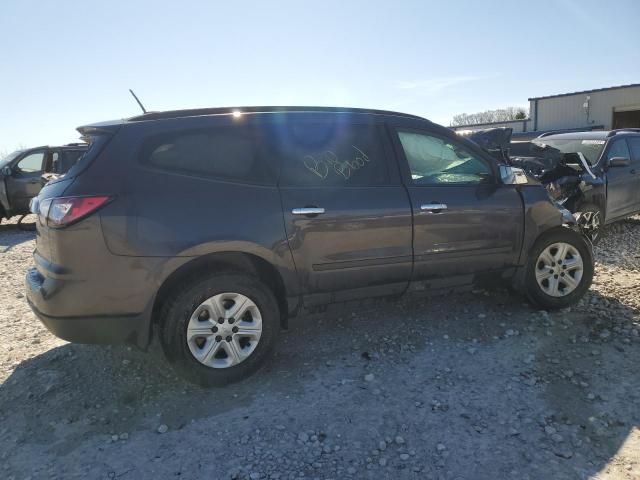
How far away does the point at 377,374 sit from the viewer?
350 centimetres

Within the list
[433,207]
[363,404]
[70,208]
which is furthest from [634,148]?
[70,208]

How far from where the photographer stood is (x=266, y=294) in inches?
134

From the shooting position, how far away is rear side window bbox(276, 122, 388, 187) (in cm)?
351

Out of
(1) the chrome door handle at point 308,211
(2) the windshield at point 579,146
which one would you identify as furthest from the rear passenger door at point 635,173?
(1) the chrome door handle at point 308,211

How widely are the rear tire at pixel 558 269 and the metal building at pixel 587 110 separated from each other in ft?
80.6

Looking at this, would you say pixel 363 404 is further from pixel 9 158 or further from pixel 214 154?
pixel 9 158

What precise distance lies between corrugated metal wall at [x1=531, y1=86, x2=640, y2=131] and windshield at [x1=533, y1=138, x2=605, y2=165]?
81.7 ft

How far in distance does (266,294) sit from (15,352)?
89.4 inches

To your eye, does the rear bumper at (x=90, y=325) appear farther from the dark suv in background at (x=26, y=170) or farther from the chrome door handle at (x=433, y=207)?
the dark suv in background at (x=26, y=170)

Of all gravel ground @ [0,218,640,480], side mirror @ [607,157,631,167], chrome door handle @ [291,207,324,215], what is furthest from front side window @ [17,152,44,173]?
side mirror @ [607,157,631,167]

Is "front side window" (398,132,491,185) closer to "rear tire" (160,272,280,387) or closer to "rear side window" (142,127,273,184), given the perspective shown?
"rear side window" (142,127,273,184)

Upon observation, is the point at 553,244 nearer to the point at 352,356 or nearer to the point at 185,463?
the point at 352,356

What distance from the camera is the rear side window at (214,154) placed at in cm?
318

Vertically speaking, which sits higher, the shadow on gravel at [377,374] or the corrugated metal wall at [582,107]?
the corrugated metal wall at [582,107]
